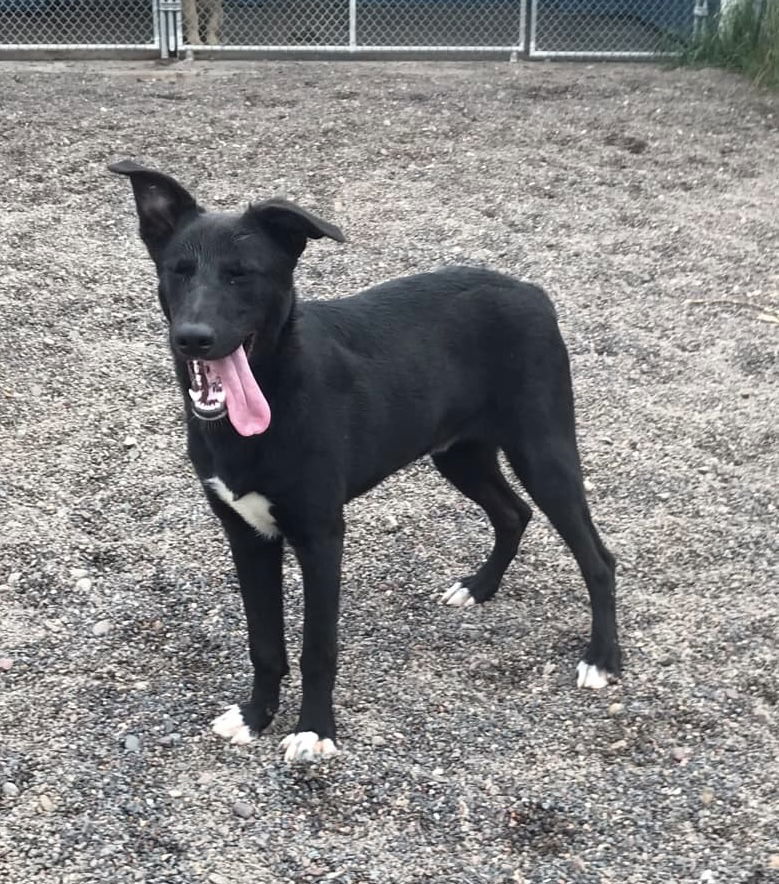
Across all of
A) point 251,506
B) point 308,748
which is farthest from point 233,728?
point 251,506

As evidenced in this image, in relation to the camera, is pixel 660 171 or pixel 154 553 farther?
pixel 660 171

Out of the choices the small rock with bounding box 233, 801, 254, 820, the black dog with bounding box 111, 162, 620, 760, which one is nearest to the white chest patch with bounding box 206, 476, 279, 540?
the black dog with bounding box 111, 162, 620, 760

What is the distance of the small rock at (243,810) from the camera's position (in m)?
3.24

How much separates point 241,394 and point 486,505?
1309 millimetres

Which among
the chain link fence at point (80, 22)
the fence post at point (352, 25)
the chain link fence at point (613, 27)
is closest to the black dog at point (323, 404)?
the fence post at point (352, 25)

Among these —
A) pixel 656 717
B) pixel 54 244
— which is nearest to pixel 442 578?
pixel 656 717

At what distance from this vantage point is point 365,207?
769 cm

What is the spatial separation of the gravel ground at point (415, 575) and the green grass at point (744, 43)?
2008 mm

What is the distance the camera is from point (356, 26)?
11617 mm

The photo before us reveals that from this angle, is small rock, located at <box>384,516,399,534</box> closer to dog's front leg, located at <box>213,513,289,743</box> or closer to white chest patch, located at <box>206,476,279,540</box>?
dog's front leg, located at <box>213,513,289,743</box>

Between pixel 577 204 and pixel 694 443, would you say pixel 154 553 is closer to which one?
pixel 694 443

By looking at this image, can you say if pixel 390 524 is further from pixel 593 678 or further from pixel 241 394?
pixel 241 394

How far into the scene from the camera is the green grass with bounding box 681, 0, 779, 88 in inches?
400

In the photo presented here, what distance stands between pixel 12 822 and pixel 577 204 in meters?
5.72
